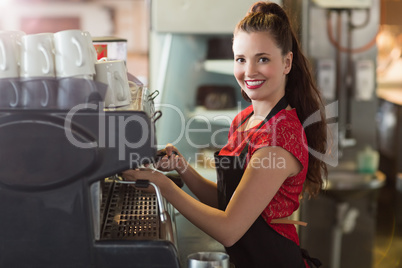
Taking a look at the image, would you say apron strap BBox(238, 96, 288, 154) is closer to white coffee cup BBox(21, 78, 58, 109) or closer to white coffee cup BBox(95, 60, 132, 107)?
white coffee cup BBox(95, 60, 132, 107)

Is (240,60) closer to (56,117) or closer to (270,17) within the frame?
(270,17)

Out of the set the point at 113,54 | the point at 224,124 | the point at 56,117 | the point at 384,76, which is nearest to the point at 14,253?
the point at 56,117

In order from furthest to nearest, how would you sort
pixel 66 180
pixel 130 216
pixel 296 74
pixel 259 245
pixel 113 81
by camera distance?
pixel 296 74
pixel 259 245
pixel 130 216
pixel 113 81
pixel 66 180

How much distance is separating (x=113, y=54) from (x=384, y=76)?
4675 millimetres

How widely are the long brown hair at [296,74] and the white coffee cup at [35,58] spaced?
60 centimetres

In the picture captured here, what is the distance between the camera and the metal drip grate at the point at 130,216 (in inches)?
46.8

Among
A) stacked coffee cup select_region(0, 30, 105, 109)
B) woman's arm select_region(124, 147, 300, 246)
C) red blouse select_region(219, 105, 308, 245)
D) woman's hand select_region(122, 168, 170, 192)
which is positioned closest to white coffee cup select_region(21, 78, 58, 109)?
stacked coffee cup select_region(0, 30, 105, 109)

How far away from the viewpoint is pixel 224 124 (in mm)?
3029

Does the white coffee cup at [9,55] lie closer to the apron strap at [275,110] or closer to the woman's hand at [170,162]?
the woman's hand at [170,162]

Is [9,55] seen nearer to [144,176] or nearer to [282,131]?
[144,176]

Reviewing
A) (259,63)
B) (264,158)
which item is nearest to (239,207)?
(264,158)

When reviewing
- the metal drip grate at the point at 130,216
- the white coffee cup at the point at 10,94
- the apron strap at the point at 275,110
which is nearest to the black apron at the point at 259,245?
the apron strap at the point at 275,110

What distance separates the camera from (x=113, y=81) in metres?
1.22

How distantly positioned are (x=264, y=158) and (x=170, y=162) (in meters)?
0.32
